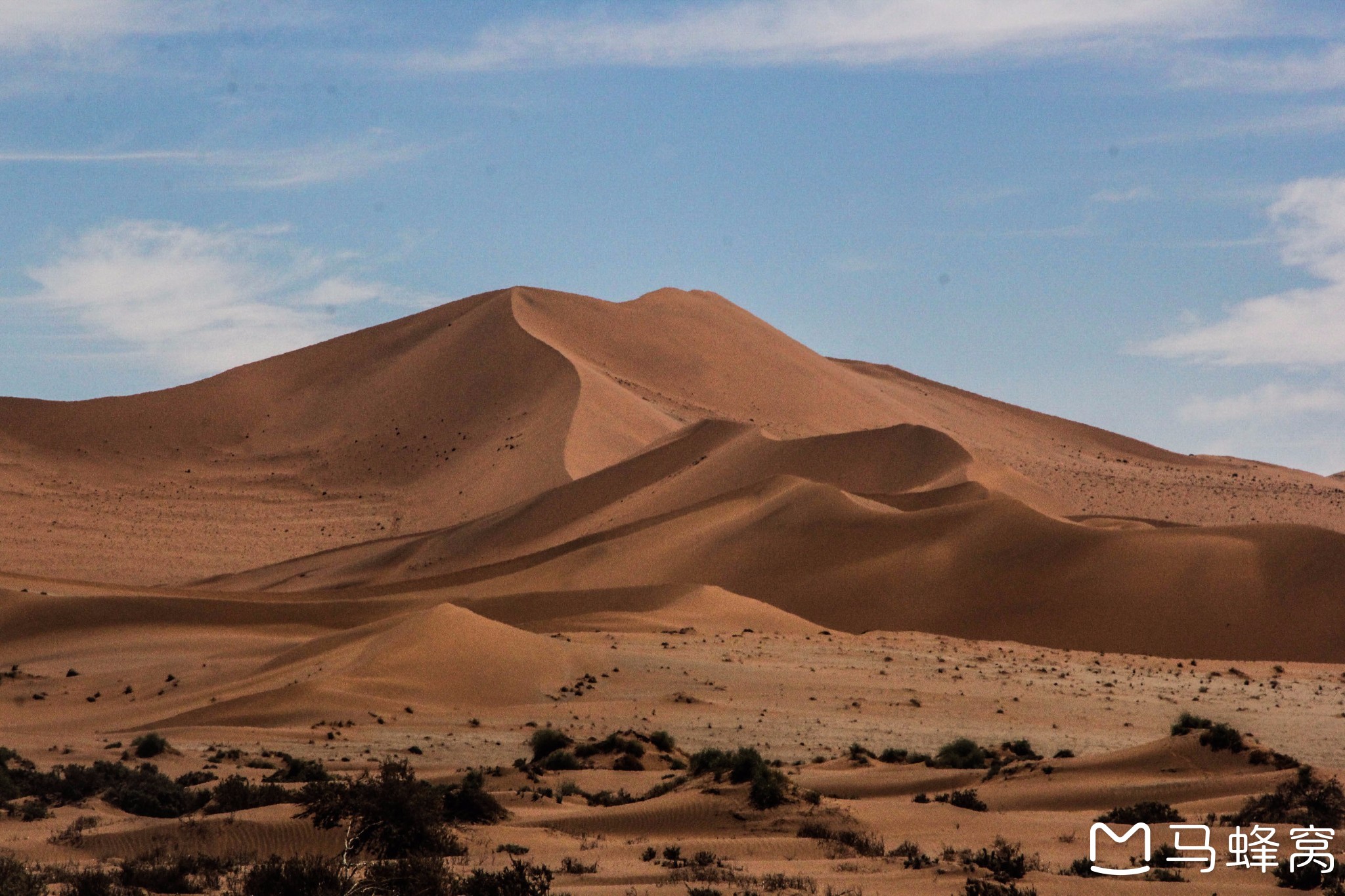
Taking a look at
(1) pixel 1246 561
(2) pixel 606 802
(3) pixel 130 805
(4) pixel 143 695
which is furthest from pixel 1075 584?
(3) pixel 130 805

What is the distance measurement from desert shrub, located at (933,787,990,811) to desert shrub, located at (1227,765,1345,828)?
2668 millimetres

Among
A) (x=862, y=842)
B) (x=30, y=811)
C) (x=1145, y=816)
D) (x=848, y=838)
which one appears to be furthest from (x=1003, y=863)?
(x=30, y=811)

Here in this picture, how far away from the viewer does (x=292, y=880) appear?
9.79 metres

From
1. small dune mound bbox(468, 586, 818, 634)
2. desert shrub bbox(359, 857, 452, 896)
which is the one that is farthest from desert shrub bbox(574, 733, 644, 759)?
small dune mound bbox(468, 586, 818, 634)

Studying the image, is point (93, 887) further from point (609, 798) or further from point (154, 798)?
point (609, 798)

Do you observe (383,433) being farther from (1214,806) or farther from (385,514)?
(1214,806)

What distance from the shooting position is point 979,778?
18797mm

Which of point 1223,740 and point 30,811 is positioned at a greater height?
point 30,811

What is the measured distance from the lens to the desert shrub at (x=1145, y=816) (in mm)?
14734

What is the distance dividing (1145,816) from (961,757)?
6389 mm

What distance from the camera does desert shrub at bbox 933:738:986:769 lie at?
68.1 ft

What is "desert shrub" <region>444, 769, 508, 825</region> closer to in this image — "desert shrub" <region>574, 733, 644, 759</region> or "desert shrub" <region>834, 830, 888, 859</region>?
"desert shrub" <region>834, 830, 888, 859</region>

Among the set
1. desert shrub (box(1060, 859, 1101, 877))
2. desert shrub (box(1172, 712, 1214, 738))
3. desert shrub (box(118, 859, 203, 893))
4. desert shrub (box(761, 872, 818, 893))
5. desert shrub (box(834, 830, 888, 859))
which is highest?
desert shrub (box(118, 859, 203, 893))

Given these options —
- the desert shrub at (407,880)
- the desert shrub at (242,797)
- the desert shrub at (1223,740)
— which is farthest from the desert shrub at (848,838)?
the desert shrub at (1223,740)
